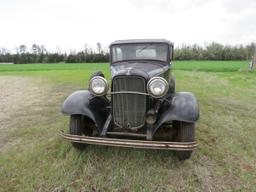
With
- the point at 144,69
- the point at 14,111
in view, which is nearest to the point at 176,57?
the point at 14,111

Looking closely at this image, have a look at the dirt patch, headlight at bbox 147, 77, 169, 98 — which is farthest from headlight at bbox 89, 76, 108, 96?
the dirt patch

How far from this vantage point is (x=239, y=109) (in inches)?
244

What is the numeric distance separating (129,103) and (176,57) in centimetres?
3256

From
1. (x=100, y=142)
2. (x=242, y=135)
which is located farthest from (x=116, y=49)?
(x=242, y=135)

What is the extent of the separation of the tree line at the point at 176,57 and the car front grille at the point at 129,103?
3097 cm

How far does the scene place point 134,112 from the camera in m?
3.14

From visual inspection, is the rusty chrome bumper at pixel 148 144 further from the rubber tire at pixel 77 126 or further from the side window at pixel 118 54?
the side window at pixel 118 54

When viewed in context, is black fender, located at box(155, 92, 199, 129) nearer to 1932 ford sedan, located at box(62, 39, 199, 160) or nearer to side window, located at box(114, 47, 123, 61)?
1932 ford sedan, located at box(62, 39, 199, 160)

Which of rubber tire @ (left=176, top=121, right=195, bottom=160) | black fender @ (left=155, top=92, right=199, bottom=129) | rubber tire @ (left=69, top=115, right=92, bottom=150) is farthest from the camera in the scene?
rubber tire @ (left=69, top=115, right=92, bottom=150)

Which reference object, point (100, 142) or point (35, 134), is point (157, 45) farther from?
point (35, 134)

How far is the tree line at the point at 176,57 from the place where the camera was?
39031 millimetres

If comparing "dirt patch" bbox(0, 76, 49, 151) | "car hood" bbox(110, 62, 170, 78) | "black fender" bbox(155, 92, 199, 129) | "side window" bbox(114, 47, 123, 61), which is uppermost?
"side window" bbox(114, 47, 123, 61)

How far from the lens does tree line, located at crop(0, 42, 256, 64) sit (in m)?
39.0

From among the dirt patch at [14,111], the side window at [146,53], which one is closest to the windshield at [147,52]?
the side window at [146,53]
